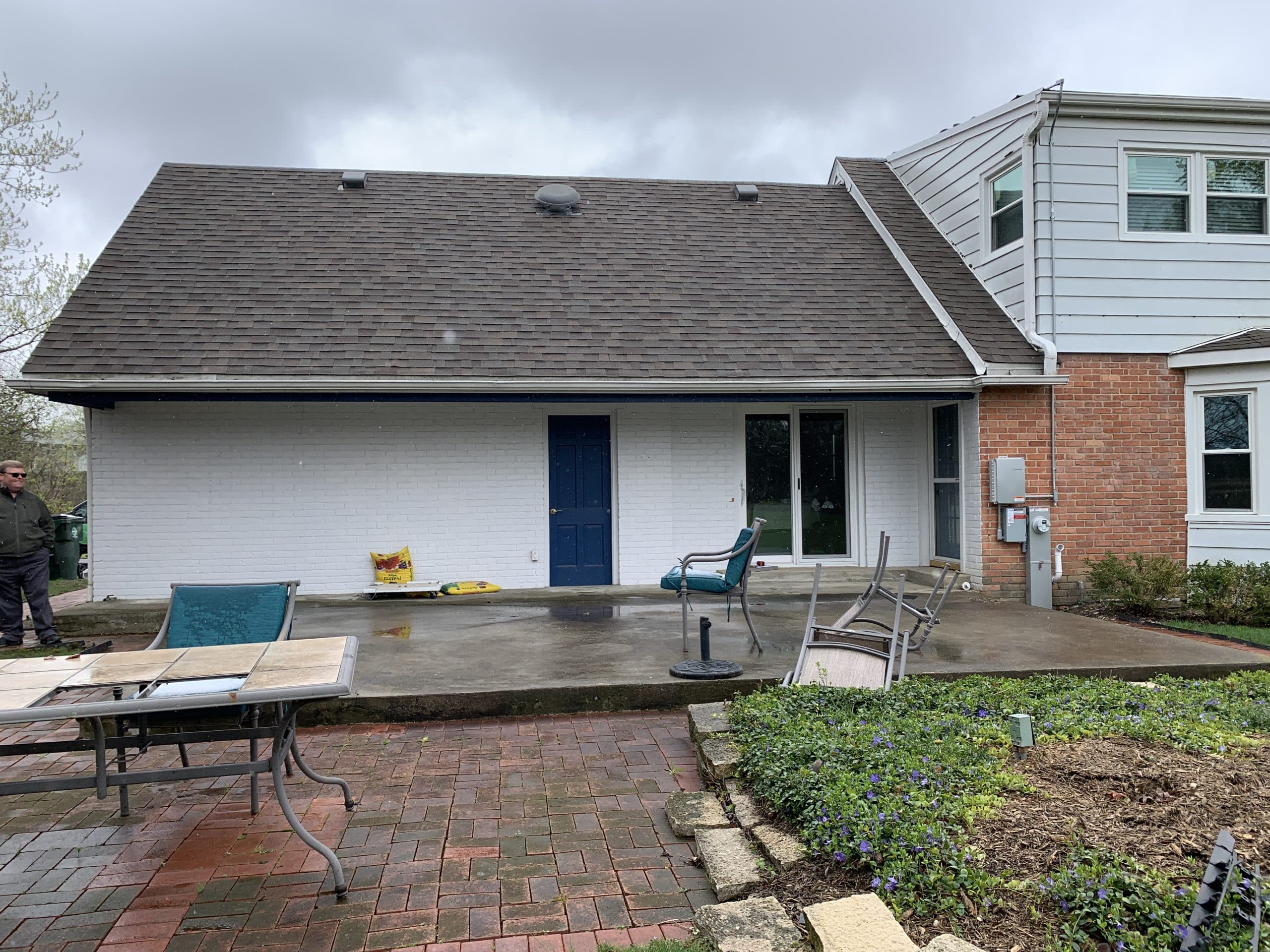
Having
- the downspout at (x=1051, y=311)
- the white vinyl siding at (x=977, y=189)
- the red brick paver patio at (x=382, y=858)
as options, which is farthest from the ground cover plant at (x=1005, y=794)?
the white vinyl siding at (x=977, y=189)

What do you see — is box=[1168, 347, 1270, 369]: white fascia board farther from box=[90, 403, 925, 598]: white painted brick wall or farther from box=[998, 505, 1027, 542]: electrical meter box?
box=[90, 403, 925, 598]: white painted brick wall

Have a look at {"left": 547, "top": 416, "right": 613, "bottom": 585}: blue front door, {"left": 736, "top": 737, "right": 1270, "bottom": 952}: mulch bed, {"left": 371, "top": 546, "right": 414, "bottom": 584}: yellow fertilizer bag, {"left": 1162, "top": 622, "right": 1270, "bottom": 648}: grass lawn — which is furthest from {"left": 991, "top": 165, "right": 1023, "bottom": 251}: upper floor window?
{"left": 371, "top": 546, "right": 414, "bottom": 584}: yellow fertilizer bag

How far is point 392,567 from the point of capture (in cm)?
977

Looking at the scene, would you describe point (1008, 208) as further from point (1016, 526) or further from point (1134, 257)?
point (1016, 526)

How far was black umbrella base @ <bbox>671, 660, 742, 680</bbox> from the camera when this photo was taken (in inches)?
220

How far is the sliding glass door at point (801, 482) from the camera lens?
10.8 m

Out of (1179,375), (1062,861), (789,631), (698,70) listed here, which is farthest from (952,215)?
(698,70)

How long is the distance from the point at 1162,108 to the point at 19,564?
12808mm

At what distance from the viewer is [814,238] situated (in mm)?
12008

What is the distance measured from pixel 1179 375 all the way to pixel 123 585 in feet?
39.8

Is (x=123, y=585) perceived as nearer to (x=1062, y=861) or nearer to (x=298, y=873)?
(x=298, y=873)

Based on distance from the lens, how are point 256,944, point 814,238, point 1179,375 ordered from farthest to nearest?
1. point 814,238
2. point 1179,375
3. point 256,944

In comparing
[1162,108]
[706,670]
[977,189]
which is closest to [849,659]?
[706,670]

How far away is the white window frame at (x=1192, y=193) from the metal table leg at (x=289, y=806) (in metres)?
9.91
